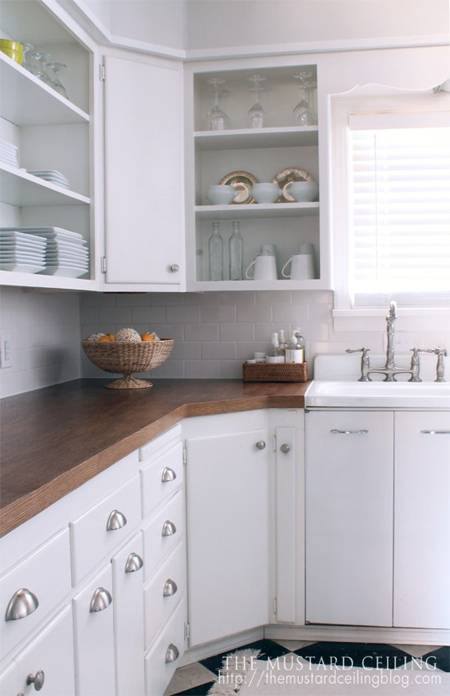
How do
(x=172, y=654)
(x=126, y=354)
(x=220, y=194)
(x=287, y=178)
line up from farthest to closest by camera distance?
(x=287, y=178) < (x=220, y=194) < (x=126, y=354) < (x=172, y=654)

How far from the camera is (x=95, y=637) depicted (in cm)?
149

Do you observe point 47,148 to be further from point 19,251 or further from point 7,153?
point 19,251

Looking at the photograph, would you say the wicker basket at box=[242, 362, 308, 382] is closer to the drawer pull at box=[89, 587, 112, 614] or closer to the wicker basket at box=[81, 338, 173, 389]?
the wicker basket at box=[81, 338, 173, 389]

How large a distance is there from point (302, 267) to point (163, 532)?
4.41 feet

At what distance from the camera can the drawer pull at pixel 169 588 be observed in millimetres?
2052

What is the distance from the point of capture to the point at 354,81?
9.14 feet

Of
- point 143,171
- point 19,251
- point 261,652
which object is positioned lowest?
point 261,652

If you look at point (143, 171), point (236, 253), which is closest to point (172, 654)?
point (236, 253)

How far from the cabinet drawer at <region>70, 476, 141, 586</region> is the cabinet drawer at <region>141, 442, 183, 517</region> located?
2.7 inches

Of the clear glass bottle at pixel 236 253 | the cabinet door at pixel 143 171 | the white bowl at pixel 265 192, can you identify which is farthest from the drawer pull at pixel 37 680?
the white bowl at pixel 265 192

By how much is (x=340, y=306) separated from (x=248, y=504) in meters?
1.07

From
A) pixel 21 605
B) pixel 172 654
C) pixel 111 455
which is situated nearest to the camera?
pixel 21 605

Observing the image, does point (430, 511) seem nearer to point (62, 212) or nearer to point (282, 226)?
point (282, 226)

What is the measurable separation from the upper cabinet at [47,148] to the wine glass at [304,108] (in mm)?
875
